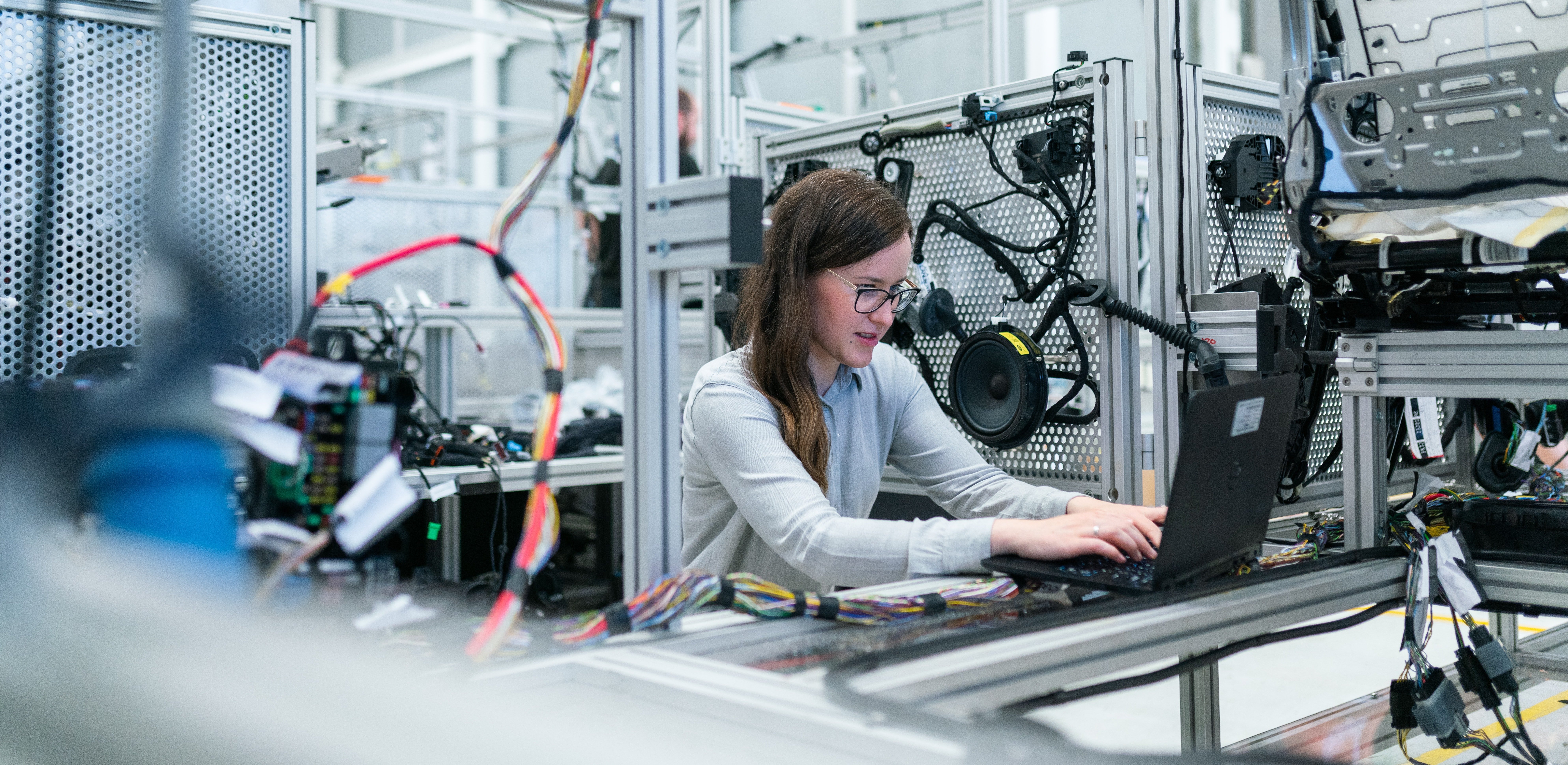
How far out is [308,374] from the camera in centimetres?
72

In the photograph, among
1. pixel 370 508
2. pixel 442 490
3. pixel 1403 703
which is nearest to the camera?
pixel 370 508

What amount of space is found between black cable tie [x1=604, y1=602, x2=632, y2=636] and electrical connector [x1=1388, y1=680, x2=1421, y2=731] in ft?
3.07

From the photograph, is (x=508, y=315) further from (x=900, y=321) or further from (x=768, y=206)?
(x=900, y=321)

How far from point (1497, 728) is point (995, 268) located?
0.97 metres

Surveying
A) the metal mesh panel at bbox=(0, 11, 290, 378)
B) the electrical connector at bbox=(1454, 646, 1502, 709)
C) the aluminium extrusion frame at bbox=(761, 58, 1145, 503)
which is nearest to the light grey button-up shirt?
the aluminium extrusion frame at bbox=(761, 58, 1145, 503)

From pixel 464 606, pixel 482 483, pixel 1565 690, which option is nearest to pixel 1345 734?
pixel 1565 690

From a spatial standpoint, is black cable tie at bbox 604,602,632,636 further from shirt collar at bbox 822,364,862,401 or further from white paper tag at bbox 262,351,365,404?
shirt collar at bbox 822,364,862,401

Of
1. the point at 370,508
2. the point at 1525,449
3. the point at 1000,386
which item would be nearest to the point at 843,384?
the point at 1000,386

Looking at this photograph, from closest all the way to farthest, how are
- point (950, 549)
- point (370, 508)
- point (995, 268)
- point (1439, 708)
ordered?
point (370, 508), point (950, 549), point (1439, 708), point (995, 268)

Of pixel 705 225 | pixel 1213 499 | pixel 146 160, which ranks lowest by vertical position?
pixel 1213 499

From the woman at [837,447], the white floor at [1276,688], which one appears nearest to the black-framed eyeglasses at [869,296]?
the woman at [837,447]

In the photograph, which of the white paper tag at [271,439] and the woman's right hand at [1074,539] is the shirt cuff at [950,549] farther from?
the white paper tag at [271,439]

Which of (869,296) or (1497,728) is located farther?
(1497,728)

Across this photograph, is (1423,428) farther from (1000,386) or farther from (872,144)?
(872,144)
